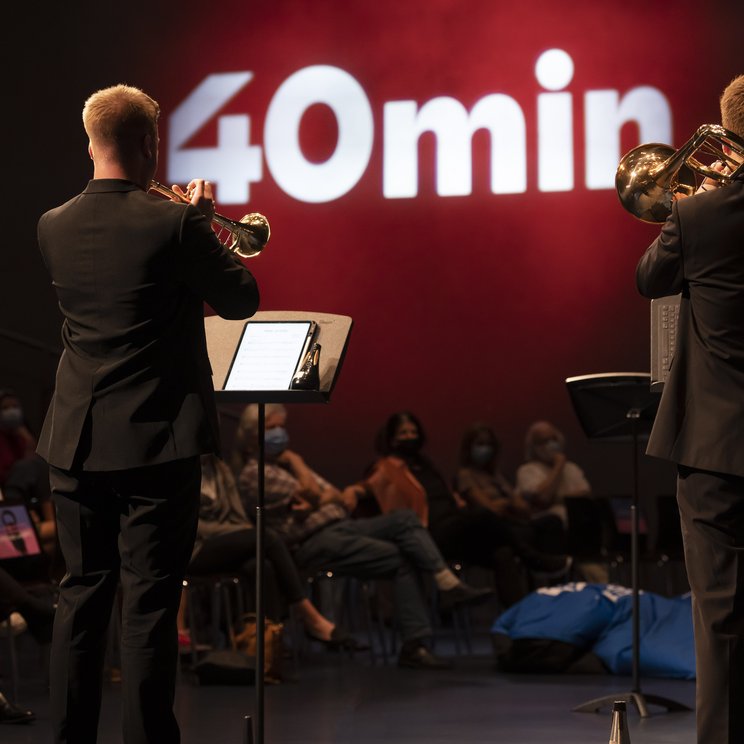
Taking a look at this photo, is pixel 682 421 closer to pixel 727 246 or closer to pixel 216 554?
pixel 727 246

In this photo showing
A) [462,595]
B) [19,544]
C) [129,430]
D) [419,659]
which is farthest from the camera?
[462,595]

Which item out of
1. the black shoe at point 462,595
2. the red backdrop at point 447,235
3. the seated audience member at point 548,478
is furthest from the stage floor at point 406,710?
the red backdrop at point 447,235

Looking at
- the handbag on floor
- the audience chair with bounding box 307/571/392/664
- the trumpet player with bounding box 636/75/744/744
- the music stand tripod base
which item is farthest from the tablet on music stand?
the trumpet player with bounding box 636/75/744/744

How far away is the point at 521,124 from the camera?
827 cm

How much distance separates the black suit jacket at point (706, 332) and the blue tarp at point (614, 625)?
259cm

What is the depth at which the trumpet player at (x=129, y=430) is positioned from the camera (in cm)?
250

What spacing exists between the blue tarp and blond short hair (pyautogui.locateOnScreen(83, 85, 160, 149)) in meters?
3.26

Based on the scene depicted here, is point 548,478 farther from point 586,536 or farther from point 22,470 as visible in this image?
point 22,470

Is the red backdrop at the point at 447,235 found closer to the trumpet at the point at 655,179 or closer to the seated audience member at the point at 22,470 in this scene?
the seated audience member at the point at 22,470

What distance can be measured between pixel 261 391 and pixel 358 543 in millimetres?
2668

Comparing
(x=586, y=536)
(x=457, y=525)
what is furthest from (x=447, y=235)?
(x=457, y=525)

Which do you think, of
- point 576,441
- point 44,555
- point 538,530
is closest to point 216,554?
point 44,555

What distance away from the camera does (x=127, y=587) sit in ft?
8.22

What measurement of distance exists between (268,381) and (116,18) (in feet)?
21.6
